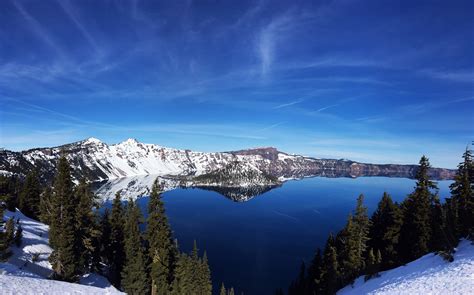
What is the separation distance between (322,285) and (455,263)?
107 ft

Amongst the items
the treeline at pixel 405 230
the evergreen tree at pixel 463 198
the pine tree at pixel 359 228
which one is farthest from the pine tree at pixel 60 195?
the evergreen tree at pixel 463 198

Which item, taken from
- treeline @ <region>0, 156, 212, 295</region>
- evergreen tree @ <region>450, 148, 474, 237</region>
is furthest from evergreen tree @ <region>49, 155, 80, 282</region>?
evergreen tree @ <region>450, 148, 474, 237</region>

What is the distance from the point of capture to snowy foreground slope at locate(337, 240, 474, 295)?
21.9 meters

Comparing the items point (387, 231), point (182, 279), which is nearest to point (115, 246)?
point (182, 279)

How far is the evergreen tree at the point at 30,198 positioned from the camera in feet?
249

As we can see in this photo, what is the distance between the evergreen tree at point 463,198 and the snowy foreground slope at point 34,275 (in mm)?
40617

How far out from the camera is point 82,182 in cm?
5100

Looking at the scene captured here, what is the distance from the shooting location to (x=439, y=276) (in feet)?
79.8

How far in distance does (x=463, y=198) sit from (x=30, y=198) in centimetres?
9466

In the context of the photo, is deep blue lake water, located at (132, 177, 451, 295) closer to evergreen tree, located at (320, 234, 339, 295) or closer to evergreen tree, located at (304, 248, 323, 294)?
evergreen tree, located at (304, 248, 323, 294)

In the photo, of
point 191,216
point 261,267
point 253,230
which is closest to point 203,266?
point 261,267

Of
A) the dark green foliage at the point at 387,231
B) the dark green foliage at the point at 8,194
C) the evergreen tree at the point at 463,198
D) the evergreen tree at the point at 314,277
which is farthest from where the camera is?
the evergreen tree at the point at 314,277

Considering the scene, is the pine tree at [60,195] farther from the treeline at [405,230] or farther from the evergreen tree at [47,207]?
the treeline at [405,230]

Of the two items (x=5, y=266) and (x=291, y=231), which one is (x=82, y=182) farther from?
(x=291, y=231)
